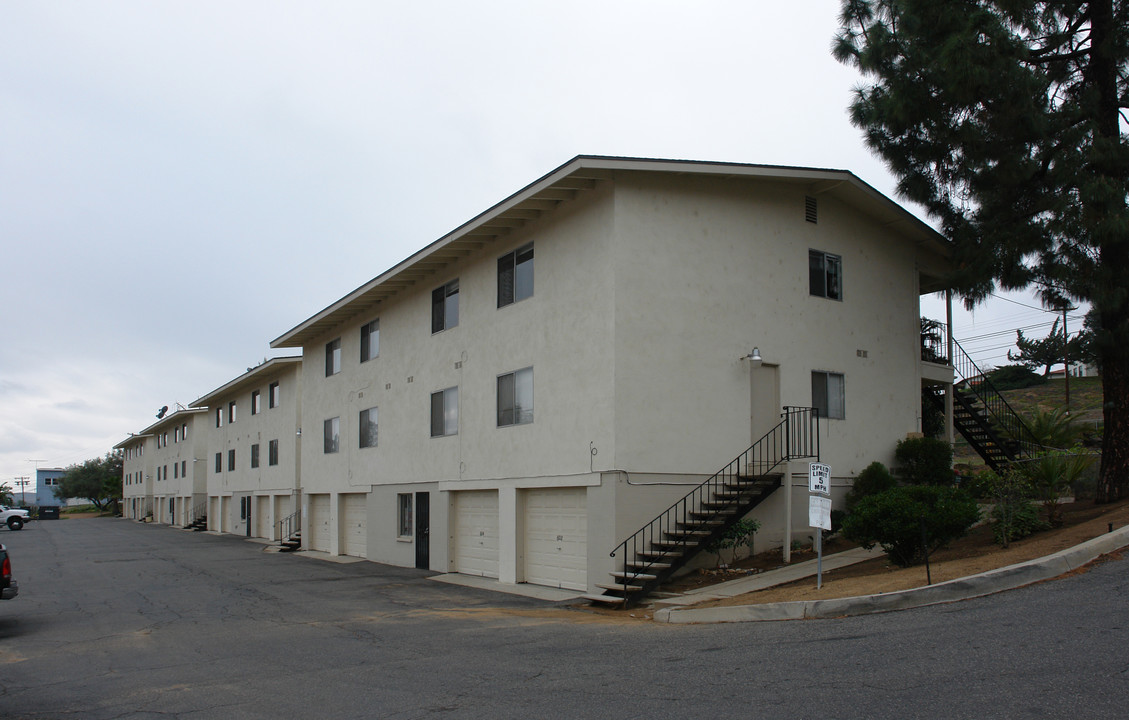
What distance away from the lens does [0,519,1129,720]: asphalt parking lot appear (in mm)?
6801

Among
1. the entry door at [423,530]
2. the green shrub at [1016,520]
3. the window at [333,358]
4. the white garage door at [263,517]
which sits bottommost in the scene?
the white garage door at [263,517]

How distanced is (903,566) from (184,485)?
174ft

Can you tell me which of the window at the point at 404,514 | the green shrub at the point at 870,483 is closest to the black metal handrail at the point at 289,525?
the window at the point at 404,514

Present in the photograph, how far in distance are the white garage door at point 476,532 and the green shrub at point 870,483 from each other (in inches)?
307

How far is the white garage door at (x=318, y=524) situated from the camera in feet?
100.0

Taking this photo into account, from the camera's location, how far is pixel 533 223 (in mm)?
18938

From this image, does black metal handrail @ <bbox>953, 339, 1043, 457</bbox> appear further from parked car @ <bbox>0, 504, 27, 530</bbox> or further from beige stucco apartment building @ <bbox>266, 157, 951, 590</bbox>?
parked car @ <bbox>0, 504, 27, 530</bbox>

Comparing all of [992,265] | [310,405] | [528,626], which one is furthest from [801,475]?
[310,405]

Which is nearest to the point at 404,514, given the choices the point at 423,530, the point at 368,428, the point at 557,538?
the point at 423,530

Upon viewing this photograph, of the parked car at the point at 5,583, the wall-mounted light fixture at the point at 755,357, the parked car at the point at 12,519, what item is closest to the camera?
the parked car at the point at 5,583

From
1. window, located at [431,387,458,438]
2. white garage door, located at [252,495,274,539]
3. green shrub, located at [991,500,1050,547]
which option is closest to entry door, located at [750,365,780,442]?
green shrub, located at [991,500,1050,547]

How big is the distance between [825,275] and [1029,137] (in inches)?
191

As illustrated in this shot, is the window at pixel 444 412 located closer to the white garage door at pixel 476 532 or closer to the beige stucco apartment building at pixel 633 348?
the beige stucco apartment building at pixel 633 348

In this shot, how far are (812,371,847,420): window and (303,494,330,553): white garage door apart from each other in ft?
60.3
